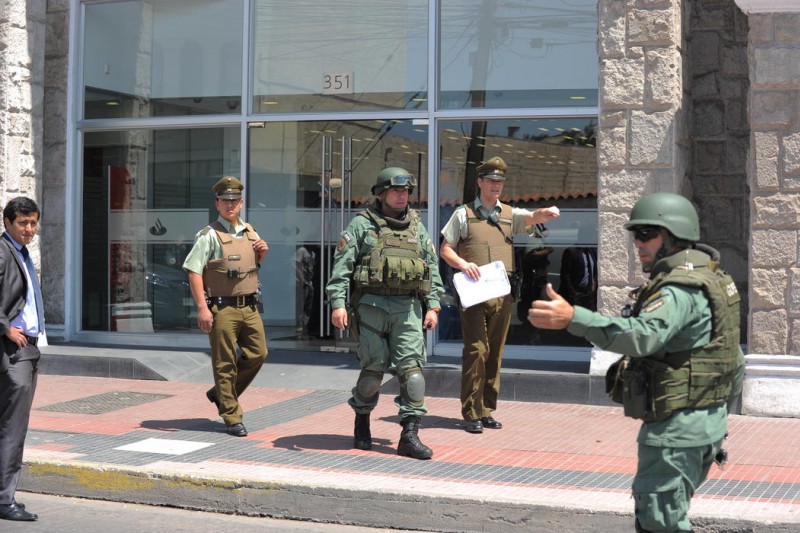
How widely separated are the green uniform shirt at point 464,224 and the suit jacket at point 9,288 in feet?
10.8

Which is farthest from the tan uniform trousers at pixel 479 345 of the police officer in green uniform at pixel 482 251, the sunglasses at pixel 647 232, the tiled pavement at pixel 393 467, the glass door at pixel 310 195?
the sunglasses at pixel 647 232

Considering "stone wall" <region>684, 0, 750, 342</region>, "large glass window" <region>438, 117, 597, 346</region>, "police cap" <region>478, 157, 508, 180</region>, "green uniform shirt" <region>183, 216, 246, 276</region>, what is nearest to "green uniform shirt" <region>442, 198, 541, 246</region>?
"police cap" <region>478, 157, 508, 180</region>

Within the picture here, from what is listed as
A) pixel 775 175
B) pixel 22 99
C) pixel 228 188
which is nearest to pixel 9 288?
Result: pixel 228 188

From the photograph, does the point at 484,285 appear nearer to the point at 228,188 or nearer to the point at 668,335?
the point at 228,188

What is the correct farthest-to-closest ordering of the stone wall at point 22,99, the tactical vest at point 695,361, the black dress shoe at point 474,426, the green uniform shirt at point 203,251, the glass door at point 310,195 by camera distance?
the stone wall at point 22,99 → the glass door at point 310,195 → the black dress shoe at point 474,426 → the green uniform shirt at point 203,251 → the tactical vest at point 695,361

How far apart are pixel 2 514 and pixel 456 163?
677 cm

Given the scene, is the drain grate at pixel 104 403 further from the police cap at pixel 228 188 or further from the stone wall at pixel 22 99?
the stone wall at pixel 22 99

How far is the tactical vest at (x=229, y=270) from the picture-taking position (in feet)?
27.7

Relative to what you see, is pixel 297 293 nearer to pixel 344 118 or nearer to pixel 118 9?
pixel 344 118

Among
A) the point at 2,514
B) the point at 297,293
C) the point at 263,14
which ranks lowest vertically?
the point at 2,514

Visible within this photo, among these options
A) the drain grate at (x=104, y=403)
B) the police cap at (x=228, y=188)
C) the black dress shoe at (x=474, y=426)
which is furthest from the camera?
the drain grate at (x=104, y=403)

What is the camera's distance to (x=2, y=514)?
6.35 meters

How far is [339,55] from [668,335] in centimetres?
904

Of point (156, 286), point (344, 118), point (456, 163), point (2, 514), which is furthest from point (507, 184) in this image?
point (2, 514)
